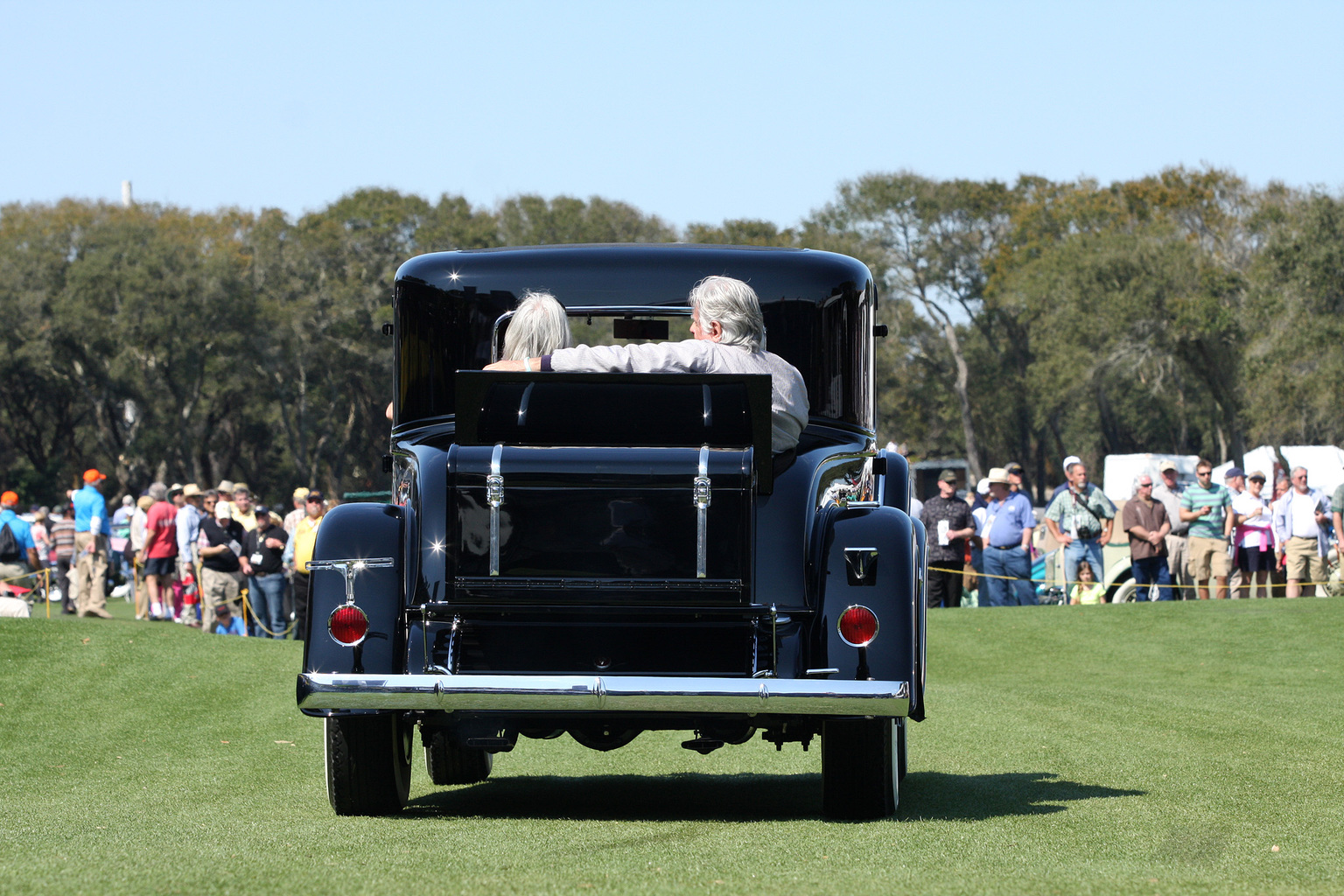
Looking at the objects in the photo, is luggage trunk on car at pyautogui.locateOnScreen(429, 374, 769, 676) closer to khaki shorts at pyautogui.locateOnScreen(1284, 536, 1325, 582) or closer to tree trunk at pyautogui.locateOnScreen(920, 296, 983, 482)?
khaki shorts at pyautogui.locateOnScreen(1284, 536, 1325, 582)

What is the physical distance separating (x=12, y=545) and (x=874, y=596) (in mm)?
13777

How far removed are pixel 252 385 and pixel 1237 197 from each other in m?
35.8

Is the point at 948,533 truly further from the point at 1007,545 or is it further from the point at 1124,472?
the point at 1124,472

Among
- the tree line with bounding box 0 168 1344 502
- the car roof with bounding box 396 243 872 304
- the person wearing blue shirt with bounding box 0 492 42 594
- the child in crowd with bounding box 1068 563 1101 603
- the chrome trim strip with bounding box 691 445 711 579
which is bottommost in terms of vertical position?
the child in crowd with bounding box 1068 563 1101 603

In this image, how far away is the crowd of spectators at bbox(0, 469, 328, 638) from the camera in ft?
55.4

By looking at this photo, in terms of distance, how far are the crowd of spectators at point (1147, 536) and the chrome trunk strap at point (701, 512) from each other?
40.0 feet

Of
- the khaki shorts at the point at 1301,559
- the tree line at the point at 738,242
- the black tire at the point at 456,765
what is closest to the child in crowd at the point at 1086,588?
the khaki shorts at the point at 1301,559

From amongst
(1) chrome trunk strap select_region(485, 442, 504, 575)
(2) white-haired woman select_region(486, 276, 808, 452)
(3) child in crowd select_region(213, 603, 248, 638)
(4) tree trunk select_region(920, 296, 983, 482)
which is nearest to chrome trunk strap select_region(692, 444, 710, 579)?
(2) white-haired woman select_region(486, 276, 808, 452)

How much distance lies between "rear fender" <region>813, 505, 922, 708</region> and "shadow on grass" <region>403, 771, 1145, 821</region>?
2.72 ft

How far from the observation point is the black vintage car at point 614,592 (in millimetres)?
5074

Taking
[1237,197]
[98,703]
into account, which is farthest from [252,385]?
[98,703]

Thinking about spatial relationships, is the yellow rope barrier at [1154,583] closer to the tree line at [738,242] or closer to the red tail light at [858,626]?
the red tail light at [858,626]

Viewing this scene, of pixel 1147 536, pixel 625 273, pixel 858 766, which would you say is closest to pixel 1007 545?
pixel 1147 536

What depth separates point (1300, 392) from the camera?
42.3 metres
